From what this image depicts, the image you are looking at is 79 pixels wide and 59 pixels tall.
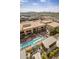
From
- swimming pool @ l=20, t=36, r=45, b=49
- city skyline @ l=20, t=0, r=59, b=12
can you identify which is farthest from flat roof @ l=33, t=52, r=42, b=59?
city skyline @ l=20, t=0, r=59, b=12

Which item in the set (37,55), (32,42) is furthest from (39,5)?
(37,55)

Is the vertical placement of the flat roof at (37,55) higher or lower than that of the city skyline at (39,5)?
lower

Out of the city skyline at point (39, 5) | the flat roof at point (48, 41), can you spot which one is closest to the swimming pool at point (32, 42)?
the flat roof at point (48, 41)

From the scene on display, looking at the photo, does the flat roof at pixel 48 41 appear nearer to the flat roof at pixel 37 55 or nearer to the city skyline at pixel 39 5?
the flat roof at pixel 37 55

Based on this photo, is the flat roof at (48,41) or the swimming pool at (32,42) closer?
the swimming pool at (32,42)

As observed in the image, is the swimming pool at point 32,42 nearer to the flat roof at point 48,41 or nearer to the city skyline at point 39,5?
→ the flat roof at point 48,41

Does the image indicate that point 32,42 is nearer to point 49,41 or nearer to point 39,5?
point 49,41

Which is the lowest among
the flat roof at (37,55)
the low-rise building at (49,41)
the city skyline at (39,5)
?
the flat roof at (37,55)

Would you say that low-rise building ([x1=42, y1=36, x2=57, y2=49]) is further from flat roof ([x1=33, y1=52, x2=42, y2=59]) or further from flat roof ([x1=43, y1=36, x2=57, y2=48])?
flat roof ([x1=33, y1=52, x2=42, y2=59])

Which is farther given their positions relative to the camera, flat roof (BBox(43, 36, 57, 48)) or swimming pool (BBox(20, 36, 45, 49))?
flat roof (BBox(43, 36, 57, 48))

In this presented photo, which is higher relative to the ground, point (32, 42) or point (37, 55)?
point (32, 42)
